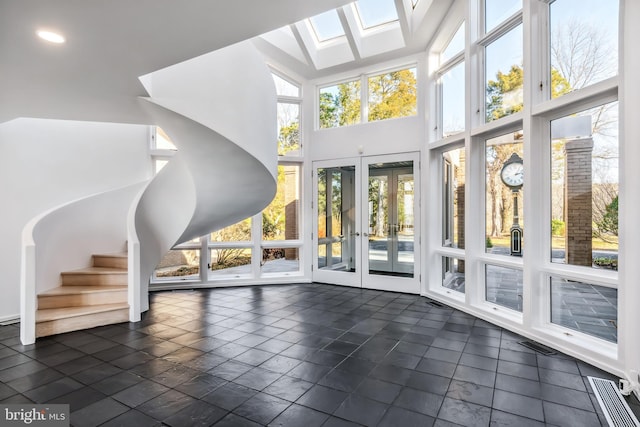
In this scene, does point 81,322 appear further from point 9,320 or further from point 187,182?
point 187,182

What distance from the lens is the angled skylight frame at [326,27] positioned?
18.7 feet

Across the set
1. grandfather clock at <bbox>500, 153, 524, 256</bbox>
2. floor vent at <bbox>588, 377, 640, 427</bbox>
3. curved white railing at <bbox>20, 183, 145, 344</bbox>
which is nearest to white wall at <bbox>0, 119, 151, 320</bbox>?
curved white railing at <bbox>20, 183, 145, 344</bbox>

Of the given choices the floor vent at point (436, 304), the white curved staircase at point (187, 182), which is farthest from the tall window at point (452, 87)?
the white curved staircase at point (187, 182)

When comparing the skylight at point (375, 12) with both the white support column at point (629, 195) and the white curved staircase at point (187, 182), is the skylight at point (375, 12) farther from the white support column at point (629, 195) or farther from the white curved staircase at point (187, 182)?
the white support column at point (629, 195)

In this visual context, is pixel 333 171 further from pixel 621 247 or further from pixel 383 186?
pixel 621 247

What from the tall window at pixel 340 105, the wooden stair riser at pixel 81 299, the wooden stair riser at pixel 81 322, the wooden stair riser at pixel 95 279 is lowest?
the wooden stair riser at pixel 81 322

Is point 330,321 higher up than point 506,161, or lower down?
lower down

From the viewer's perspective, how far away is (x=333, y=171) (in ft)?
20.1

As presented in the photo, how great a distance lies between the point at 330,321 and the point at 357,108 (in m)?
3.68

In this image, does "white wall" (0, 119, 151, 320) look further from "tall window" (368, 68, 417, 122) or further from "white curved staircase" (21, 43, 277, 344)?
"tall window" (368, 68, 417, 122)

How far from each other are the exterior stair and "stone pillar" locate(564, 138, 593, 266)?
15.6 feet

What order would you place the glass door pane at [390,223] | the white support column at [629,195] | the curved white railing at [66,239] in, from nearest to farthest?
the white support column at [629,195], the curved white railing at [66,239], the glass door pane at [390,223]

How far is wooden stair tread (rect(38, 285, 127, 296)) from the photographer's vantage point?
394cm

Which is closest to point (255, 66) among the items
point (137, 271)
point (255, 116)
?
point (255, 116)
